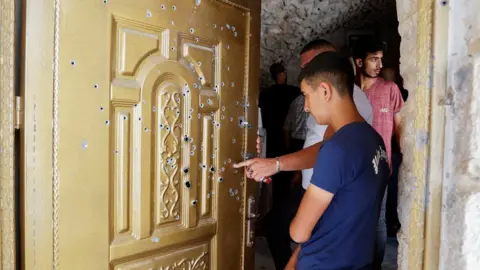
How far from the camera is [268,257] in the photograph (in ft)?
10.1

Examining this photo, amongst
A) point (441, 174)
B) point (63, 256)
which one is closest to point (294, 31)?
point (441, 174)

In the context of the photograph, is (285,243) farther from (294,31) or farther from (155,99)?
(294,31)

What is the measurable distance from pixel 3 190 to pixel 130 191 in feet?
1.06

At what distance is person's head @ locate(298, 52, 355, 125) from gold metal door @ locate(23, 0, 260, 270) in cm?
32

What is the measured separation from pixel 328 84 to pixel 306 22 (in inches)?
95.2

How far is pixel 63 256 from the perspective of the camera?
104 centimetres

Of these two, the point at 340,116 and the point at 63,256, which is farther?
the point at 340,116

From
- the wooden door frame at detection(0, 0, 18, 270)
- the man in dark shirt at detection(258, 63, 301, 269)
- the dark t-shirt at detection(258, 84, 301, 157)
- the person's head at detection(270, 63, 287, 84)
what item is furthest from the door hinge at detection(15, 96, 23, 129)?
the person's head at detection(270, 63, 287, 84)

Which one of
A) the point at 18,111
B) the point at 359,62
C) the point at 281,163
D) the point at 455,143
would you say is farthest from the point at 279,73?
the point at 18,111

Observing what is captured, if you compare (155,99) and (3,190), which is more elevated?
(155,99)

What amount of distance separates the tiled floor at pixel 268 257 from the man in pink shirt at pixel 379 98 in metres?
0.78

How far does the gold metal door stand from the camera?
1.00 metres

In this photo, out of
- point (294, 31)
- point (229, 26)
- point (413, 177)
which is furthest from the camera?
point (294, 31)

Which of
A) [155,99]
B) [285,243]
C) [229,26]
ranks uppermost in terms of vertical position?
[229,26]
